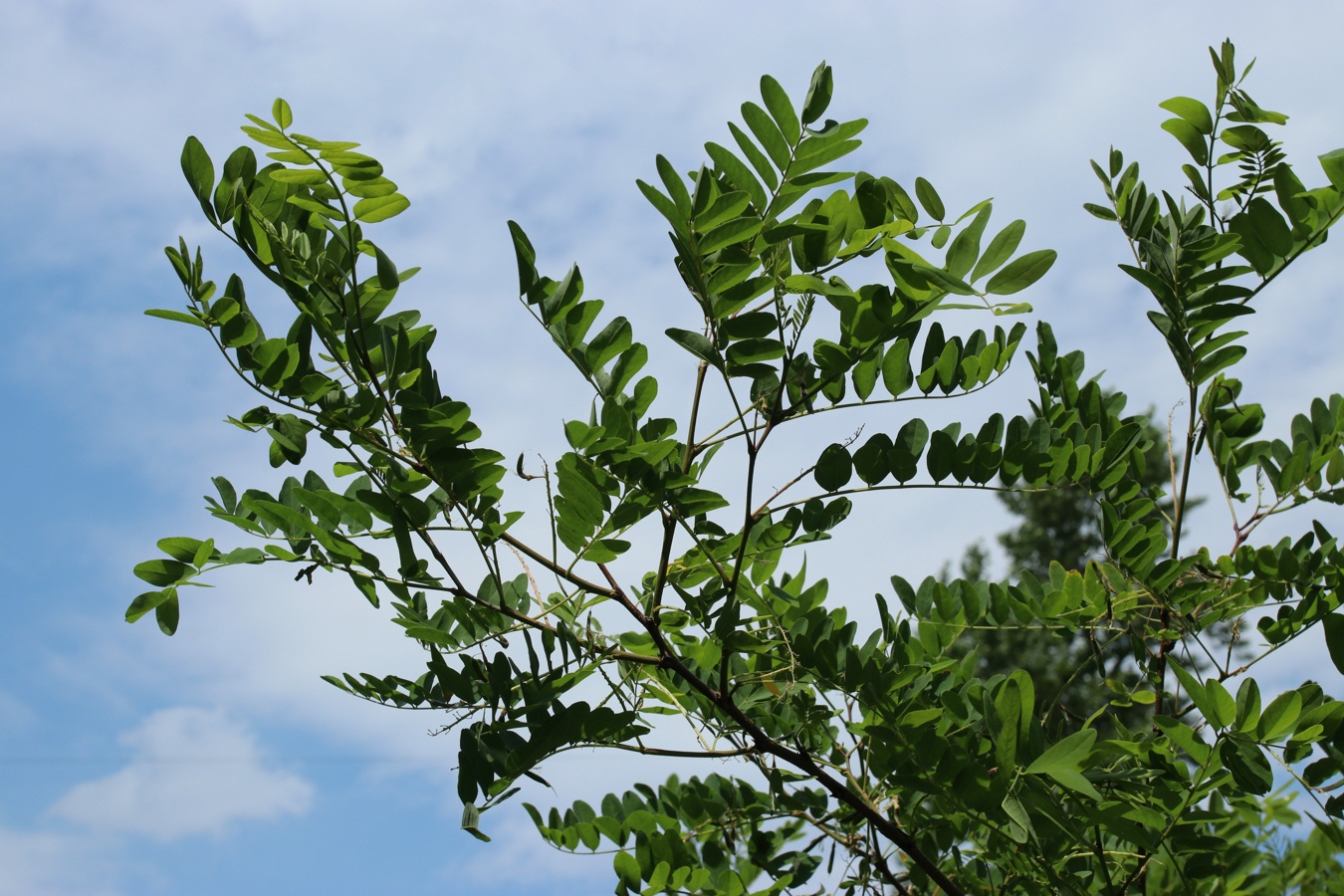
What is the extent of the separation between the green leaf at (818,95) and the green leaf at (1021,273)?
283 mm

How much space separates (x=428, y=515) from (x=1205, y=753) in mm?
1003

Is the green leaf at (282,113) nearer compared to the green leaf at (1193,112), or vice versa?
the green leaf at (282,113)

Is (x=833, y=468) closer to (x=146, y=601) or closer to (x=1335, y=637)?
(x=1335, y=637)

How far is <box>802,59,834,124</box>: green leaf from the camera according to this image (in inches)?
47.4

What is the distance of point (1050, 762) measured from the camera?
1.17 metres

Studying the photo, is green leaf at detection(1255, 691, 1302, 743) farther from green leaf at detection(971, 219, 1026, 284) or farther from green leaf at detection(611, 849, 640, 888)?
green leaf at detection(611, 849, 640, 888)

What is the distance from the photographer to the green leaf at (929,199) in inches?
49.1

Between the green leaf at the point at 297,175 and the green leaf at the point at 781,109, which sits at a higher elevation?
the green leaf at the point at 297,175

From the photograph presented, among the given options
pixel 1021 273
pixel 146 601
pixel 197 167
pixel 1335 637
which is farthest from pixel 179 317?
pixel 1335 637

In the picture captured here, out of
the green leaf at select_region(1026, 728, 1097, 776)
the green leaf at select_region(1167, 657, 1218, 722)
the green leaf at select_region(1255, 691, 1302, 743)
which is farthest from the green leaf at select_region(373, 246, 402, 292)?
the green leaf at select_region(1255, 691, 1302, 743)

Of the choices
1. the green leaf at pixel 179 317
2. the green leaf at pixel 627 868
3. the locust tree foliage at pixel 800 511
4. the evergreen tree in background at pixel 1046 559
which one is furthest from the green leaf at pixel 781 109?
the evergreen tree in background at pixel 1046 559

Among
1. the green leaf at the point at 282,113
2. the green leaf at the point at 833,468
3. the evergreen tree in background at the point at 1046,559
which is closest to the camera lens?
the green leaf at the point at 282,113

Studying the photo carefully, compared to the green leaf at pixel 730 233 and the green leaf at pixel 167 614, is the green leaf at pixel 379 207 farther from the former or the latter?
the green leaf at pixel 167 614

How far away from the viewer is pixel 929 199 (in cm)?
125
